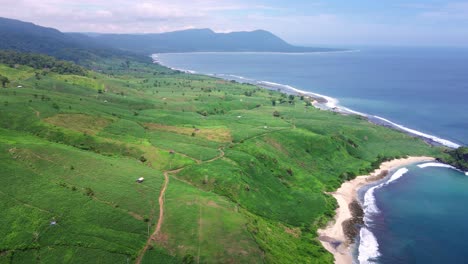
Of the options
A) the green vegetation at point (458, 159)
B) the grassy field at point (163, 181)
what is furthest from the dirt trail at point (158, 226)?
the green vegetation at point (458, 159)

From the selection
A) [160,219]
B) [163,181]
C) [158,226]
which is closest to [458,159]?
[163,181]

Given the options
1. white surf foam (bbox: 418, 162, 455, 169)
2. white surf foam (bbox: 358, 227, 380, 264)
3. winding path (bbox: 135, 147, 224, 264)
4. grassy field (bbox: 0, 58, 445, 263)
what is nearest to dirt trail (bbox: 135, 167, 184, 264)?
winding path (bbox: 135, 147, 224, 264)

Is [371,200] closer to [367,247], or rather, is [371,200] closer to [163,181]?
[367,247]

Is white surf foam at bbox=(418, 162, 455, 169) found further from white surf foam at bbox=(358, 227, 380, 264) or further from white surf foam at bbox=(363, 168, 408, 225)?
white surf foam at bbox=(358, 227, 380, 264)

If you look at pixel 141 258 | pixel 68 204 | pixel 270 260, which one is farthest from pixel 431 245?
pixel 68 204

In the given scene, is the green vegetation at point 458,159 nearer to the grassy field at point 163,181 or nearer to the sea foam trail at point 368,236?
the grassy field at point 163,181

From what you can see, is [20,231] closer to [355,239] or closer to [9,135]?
[9,135]
